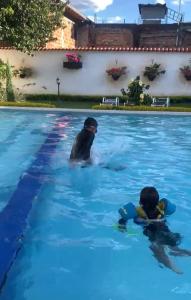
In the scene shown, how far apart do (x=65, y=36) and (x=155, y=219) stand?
2770 cm

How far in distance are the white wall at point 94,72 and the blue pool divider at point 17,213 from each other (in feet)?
49.1

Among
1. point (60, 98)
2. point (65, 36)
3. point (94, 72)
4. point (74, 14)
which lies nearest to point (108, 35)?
point (74, 14)

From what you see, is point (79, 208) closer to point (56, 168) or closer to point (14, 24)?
point (56, 168)

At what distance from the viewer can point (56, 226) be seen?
21.6ft

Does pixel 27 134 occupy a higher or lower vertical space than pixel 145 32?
lower

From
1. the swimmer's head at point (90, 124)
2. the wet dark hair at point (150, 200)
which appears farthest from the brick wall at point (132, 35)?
the wet dark hair at point (150, 200)

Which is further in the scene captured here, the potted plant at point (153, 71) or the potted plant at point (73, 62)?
the potted plant at point (73, 62)

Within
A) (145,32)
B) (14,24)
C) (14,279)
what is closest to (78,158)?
(14,279)

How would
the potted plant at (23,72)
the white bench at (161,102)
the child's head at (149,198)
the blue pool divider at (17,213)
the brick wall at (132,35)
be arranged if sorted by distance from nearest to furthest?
the blue pool divider at (17,213) → the child's head at (149,198) → the white bench at (161,102) → the potted plant at (23,72) → the brick wall at (132,35)

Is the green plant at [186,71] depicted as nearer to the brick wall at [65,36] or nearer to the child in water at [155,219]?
the brick wall at [65,36]

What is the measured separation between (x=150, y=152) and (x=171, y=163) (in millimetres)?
1306

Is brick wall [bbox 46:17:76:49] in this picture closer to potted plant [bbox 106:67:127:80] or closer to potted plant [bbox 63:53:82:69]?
potted plant [bbox 63:53:82:69]

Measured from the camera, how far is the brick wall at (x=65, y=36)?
29.1m

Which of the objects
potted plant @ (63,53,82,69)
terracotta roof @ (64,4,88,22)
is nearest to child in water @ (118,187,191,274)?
potted plant @ (63,53,82,69)
